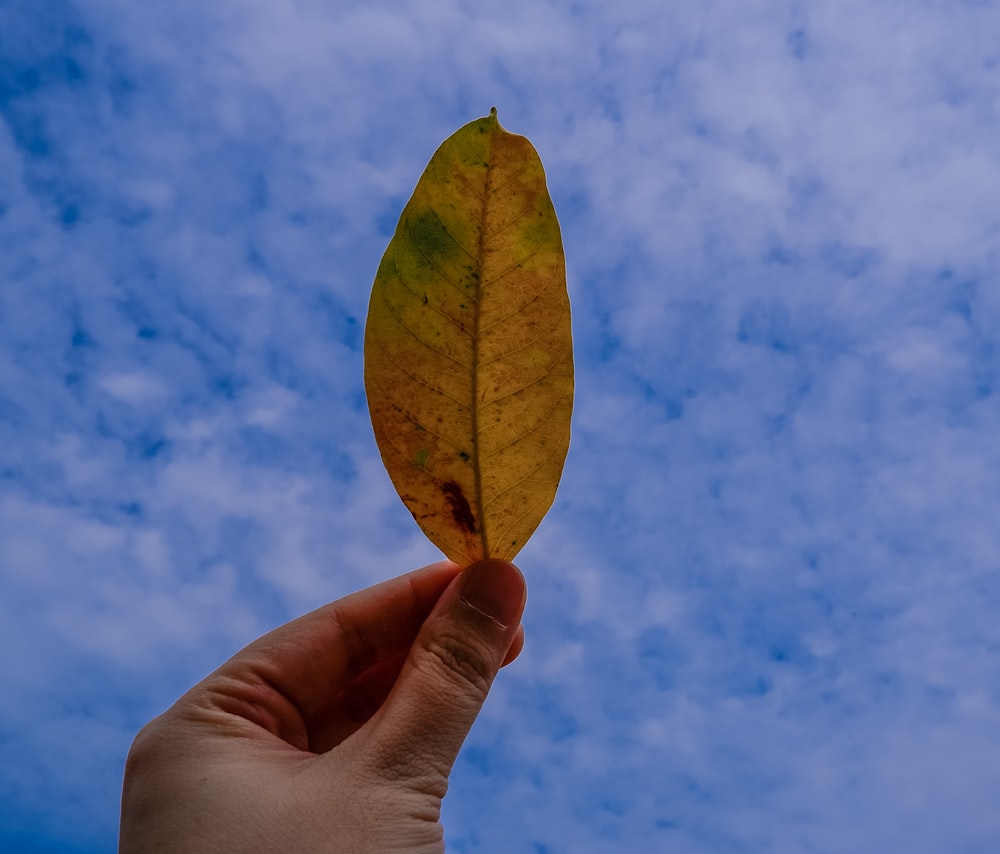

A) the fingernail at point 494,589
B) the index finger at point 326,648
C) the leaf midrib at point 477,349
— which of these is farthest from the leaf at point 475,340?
the index finger at point 326,648

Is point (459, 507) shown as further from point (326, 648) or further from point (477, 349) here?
point (326, 648)

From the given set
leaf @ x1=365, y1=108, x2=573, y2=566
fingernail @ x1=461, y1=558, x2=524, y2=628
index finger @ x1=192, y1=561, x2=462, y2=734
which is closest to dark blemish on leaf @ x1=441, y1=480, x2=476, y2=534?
leaf @ x1=365, y1=108, x2=573, y2=566

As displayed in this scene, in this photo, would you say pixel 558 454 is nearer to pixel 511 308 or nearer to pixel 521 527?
pixel 521 527

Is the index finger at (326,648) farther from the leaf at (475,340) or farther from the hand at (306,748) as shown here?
the leaf at (475,340)

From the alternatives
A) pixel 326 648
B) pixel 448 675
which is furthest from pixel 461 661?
pixel 326 648

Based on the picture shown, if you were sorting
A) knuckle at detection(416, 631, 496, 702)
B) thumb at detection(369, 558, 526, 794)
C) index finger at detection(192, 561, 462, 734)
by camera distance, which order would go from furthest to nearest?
index finger at detection(192, 561, 462, 734)
knuckle at detection(416, 631, 496, 702)
thumb at detection(369, 558, 526, 794)

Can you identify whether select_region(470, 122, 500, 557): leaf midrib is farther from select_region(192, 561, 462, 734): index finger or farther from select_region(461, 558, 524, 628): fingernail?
select_region(192, 561, 462, 734): index finger

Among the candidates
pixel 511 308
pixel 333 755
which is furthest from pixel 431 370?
pixel 333 755

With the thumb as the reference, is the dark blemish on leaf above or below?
above
